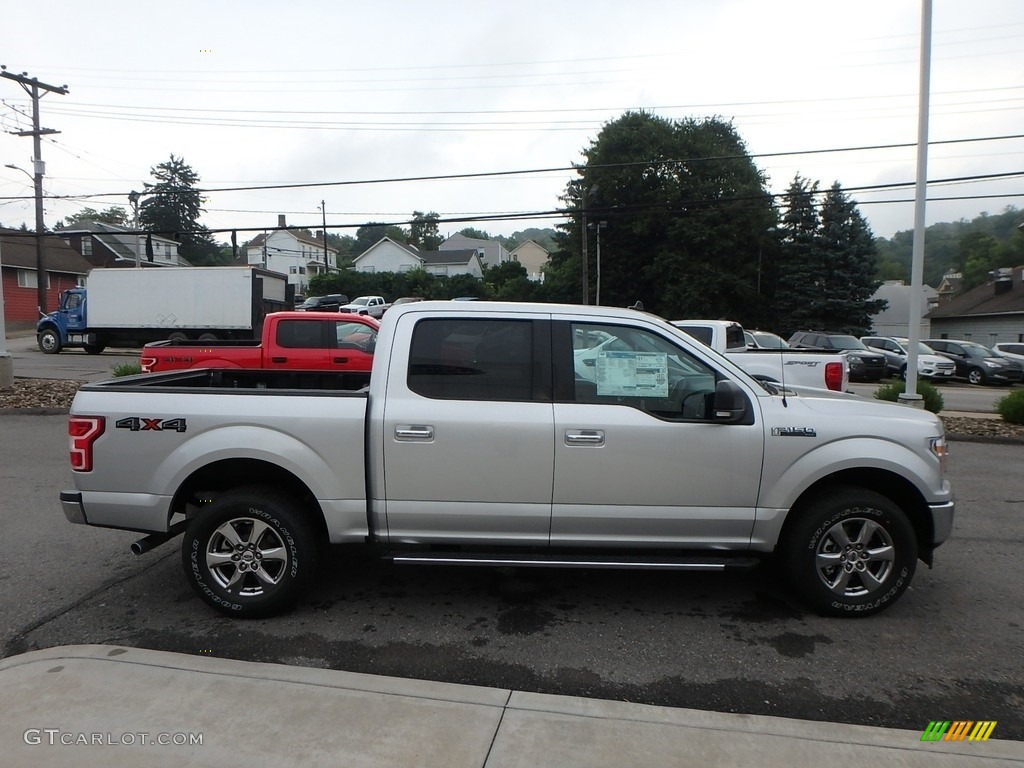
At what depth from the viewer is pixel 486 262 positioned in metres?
89.8

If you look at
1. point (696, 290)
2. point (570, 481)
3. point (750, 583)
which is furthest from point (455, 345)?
point (696, 290)

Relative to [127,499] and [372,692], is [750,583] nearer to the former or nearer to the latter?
[372,692]

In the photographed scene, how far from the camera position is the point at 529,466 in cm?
410

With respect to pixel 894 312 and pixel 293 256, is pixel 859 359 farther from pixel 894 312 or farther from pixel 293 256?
pixel 293 256

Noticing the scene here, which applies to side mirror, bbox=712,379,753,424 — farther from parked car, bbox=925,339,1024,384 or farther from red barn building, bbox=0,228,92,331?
red barn building, bbox=0,228,92,331

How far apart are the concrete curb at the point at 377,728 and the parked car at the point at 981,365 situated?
1102 inches

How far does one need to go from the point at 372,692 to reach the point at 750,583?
2.87m

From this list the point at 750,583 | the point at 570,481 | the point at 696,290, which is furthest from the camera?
the point at 696,290

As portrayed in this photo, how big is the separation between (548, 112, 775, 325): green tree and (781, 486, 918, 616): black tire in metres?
38.7

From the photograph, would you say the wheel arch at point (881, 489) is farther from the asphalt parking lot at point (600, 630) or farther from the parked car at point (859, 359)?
the parked car at point (859, 359)

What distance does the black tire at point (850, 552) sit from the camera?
13.7 feet

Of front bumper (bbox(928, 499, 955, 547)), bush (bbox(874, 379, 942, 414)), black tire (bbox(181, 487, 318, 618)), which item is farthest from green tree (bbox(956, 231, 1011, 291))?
black tire (bbox(181, 487, 318, 618))

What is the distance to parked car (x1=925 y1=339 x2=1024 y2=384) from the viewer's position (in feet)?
84.9

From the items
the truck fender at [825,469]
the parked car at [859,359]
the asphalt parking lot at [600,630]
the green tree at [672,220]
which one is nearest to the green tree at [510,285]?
the green tree at [672,220]
